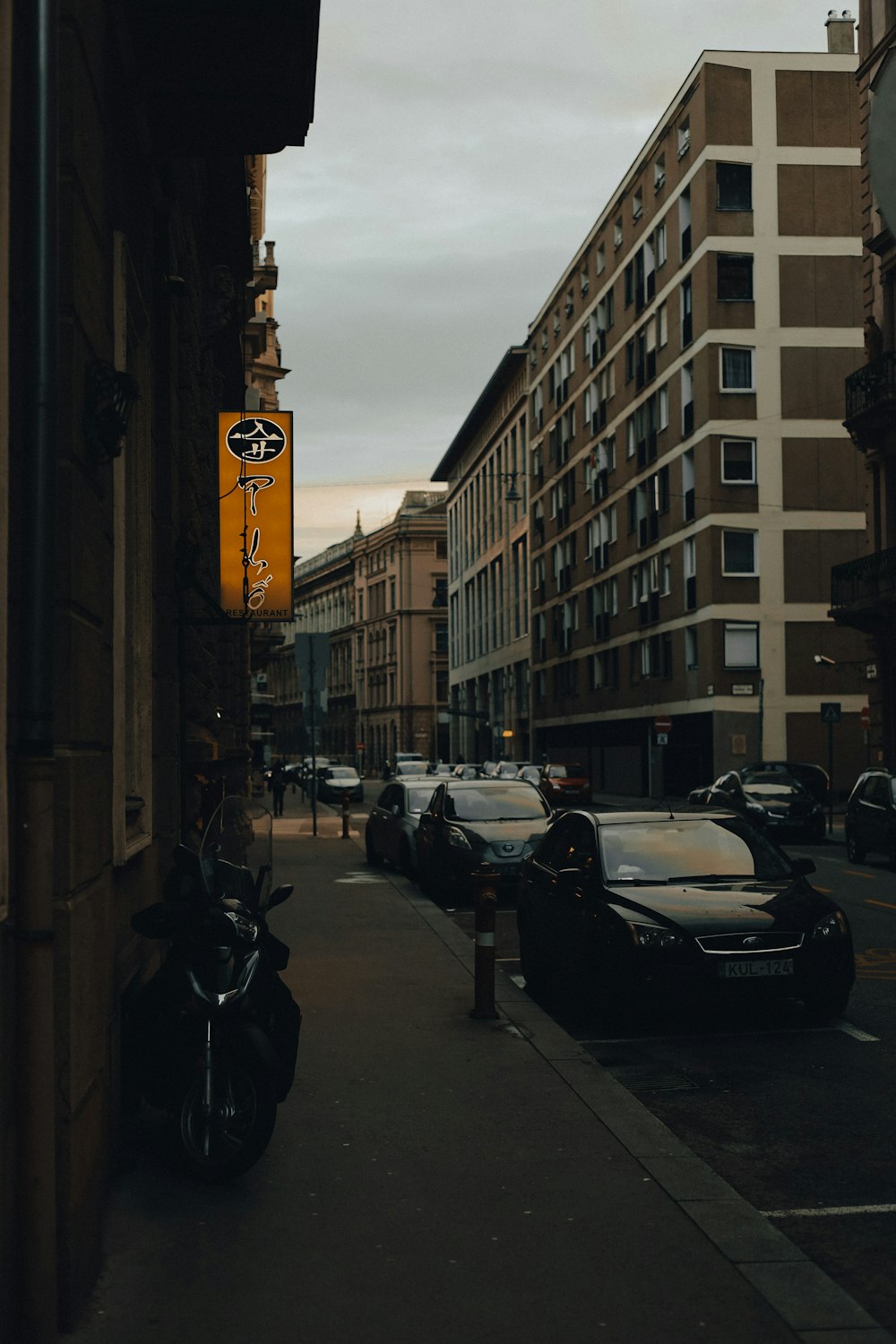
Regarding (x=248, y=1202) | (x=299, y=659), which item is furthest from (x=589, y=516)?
(x=248, y=1202)

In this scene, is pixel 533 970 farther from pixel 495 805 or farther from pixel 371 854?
pixel 371 854

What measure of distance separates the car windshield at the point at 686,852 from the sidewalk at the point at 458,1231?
1.90m

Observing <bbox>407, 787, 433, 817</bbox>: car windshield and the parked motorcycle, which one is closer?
the parked motorcycle

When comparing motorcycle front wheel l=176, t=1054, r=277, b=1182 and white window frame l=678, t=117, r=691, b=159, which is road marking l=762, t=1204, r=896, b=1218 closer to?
motorcycle front wheel l=176, t=1054, r=277, b=1182

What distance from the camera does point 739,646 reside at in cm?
4731

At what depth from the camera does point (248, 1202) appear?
574 cm

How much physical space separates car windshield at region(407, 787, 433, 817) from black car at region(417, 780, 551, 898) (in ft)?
4.83

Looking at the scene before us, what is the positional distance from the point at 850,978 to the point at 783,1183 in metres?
3.61

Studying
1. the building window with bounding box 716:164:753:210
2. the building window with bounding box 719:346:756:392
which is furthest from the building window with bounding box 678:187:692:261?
the building window with bounding box 719:346:756:392

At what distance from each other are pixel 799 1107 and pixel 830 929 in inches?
85.4

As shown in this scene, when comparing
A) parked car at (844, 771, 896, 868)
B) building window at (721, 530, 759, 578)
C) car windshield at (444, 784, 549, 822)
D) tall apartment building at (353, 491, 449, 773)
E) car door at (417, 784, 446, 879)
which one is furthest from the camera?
tall apartment building at (353, 491, 449, 773)

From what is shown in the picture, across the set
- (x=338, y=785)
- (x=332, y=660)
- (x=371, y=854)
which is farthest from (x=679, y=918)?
(x=332, y=660)

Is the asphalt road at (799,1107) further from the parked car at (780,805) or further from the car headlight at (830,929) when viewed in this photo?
the parked car at (780,805)

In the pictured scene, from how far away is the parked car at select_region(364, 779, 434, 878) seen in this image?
839 inches
